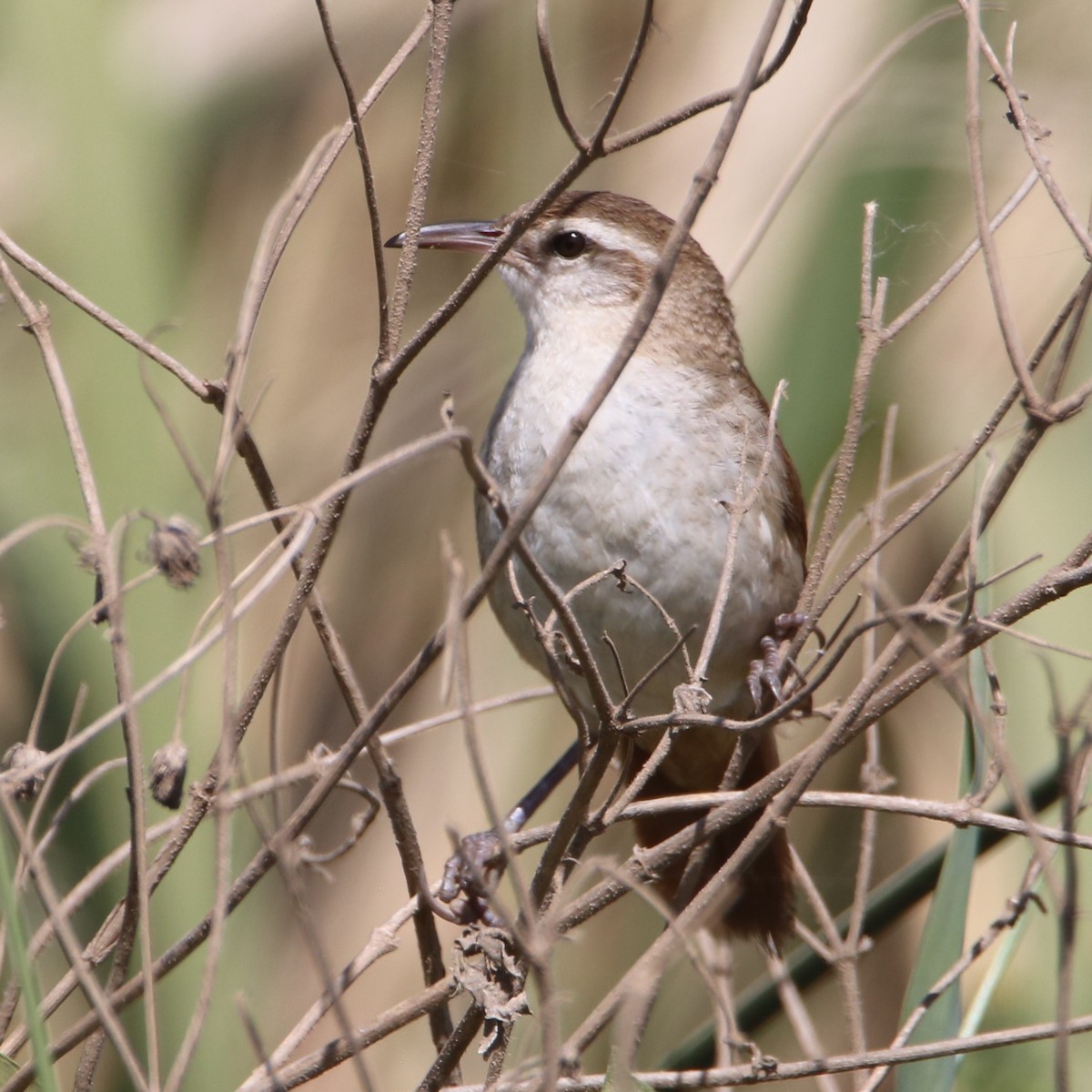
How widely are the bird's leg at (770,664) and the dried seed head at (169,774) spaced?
1.03 metres

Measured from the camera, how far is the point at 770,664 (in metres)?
2.13

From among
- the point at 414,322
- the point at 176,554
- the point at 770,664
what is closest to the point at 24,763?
the point at 176,554

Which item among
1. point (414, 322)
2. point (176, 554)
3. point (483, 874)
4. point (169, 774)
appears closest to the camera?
point (176, 554)

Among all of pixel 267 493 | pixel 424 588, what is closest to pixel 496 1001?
pixel 267 493

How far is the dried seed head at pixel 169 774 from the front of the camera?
3.82ft

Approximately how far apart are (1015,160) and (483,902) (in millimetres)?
1972

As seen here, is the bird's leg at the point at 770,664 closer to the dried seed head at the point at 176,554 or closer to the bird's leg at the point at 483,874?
the bird's leg at the point at 483,874

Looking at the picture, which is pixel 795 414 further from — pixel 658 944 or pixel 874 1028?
pixel 874 1028

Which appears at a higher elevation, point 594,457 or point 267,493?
point 267,493

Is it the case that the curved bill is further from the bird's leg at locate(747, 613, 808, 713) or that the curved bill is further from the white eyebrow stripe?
the bird's leg at locate(747, 613, 808, 713)

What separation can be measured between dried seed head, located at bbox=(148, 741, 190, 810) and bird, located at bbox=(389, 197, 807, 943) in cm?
82

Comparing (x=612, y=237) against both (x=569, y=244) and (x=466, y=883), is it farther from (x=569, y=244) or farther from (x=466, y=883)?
(x=466, y=883)

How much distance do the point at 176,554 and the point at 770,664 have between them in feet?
4.12

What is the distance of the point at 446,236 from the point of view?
2.24 metres
